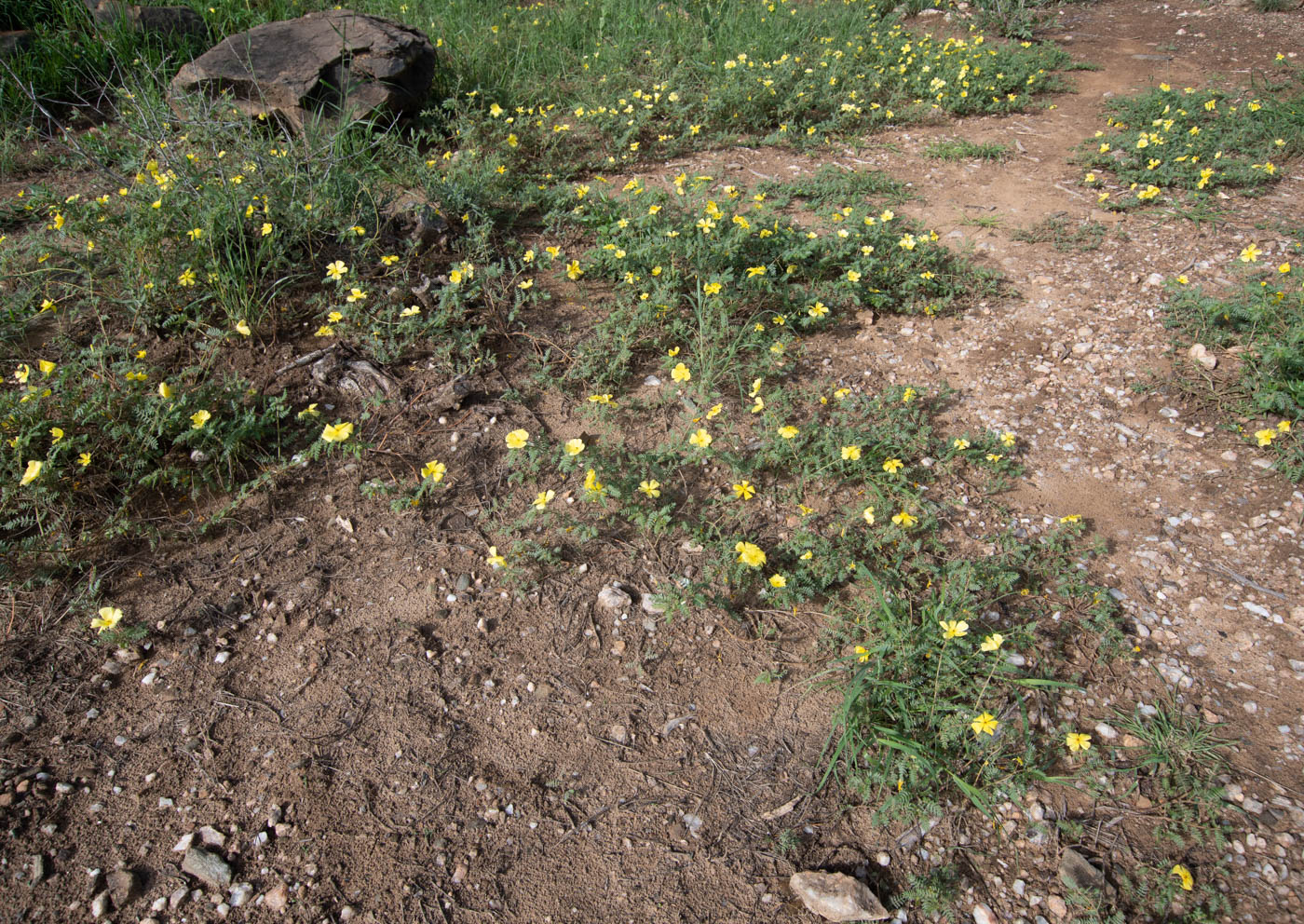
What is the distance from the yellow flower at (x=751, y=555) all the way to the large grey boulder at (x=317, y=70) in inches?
153

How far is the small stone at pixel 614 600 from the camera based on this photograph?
2592 mm

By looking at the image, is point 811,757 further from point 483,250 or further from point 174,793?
point 483,250

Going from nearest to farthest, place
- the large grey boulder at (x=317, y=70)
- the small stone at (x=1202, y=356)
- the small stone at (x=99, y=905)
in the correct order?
1. the small stone at (x=99, y=905)
2. the small stone at (x=1202, y=356)
3. the large grey boulder at (x=317, y=70)

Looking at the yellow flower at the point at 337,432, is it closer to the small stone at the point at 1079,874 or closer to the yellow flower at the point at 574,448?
A: the yellow flower at the point at 574,448

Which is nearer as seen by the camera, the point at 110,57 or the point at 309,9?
the point at 110,57

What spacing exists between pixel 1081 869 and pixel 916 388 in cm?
198

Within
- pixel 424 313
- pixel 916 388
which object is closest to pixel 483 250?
pixel 424 313

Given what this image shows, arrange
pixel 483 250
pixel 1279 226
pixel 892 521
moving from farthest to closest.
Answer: pixel 1279 226
pixel 483 250
pixel 892 521

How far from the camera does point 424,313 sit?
3.63 meters

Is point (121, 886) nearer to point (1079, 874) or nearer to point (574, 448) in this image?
point (574, 448)

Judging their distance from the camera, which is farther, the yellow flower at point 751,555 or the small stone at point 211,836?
the yellow flower at point 751,555

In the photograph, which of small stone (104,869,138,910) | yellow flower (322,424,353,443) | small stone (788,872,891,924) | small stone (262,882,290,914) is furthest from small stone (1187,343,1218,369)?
small stone (104,869,138,910)

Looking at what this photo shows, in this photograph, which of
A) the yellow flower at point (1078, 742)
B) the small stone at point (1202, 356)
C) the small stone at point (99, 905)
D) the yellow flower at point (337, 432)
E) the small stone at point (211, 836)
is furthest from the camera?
the small stone at point (1202, 356)

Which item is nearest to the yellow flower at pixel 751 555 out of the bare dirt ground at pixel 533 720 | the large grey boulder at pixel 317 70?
the bare dirt ground at pixel 533 720
